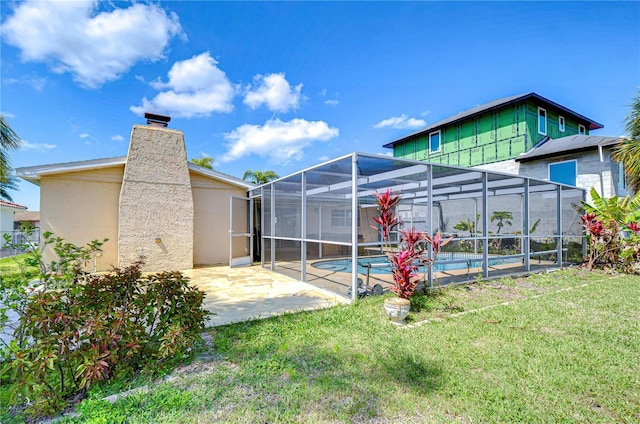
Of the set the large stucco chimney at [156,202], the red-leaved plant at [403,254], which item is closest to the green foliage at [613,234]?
the red-leaved plant at [403,254]

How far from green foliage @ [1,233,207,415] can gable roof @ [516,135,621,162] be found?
666 inches

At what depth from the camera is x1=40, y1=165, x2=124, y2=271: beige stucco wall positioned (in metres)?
9.59

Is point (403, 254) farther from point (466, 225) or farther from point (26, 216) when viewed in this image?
point (26, 216)

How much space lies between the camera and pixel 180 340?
322 centimetres

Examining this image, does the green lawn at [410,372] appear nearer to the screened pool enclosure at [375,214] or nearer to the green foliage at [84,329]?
the green foliage at [84,329]

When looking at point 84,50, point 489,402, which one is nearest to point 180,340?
point 489,402

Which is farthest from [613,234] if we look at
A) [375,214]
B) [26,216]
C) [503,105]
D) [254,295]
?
[26,216]

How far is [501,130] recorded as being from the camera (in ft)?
57.1

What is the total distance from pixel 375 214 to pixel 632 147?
31.0ft

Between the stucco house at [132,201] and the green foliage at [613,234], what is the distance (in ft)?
42.4

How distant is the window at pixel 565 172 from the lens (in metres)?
13.8

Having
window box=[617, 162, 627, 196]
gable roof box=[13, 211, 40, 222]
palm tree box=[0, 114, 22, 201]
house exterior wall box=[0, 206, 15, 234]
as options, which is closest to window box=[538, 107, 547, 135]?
window box=[617, 162, 627, 196]

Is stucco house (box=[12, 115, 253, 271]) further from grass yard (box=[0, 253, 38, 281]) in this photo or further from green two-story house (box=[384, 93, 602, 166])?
green two-story house (box=[384, 93, 602, 166])

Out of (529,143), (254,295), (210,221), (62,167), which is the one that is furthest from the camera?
(529,143)
